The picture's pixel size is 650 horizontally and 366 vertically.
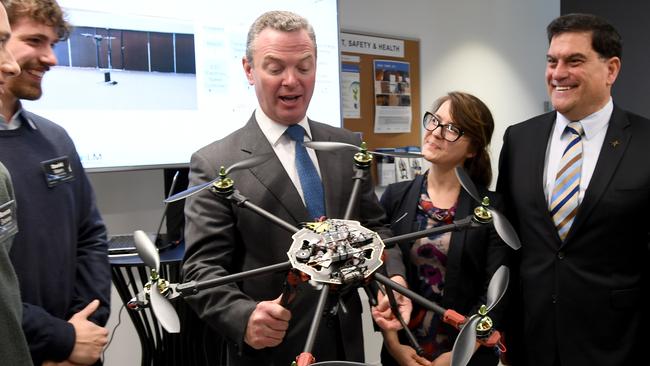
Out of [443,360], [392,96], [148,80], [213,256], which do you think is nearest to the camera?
[213,256]

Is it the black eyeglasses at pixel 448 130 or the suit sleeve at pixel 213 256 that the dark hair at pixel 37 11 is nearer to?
the suit sleeve at pixel 213 256

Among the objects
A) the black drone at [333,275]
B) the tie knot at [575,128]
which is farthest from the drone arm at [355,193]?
the tie knot at [575,128]

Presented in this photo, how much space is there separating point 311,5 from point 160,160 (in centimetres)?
128

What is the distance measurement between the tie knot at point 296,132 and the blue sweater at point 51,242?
68 cm

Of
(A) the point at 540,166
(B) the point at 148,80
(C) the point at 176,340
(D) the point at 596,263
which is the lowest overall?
(C) the point at 176,340

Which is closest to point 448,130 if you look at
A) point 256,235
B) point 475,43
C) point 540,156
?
point 540,156

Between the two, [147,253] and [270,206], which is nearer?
[147,253]

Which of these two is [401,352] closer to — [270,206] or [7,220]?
[270,206]

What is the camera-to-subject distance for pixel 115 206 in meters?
2.75

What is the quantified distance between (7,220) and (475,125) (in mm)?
1492

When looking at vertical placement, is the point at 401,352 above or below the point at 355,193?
below

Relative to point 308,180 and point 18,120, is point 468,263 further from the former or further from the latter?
point 18,120

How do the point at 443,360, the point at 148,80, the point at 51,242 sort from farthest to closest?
the point at 148,80 → the point at 443,360 → the point at 51,242

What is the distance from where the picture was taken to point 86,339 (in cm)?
148
